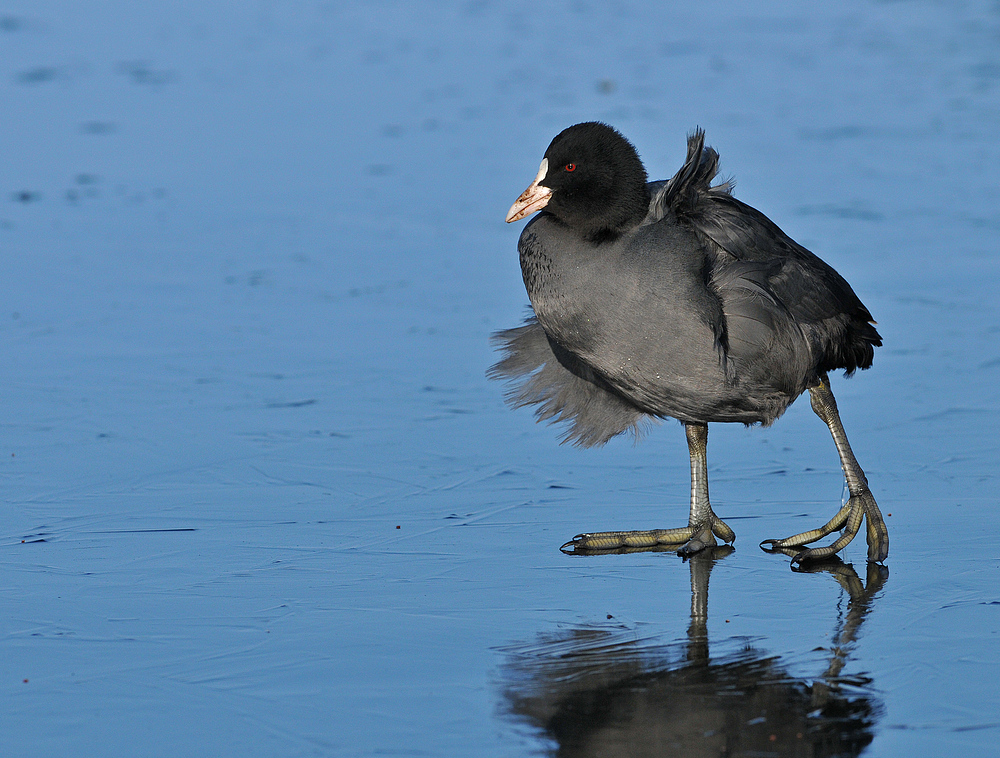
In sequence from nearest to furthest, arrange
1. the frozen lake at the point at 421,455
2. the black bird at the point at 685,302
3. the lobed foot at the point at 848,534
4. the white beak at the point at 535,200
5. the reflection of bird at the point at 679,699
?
the reflection of bird at the point at 679,699
the frozen lake at the point at 421,455
the black bird at the point at 685,302
the lobed foot at the point at 848,534
the white beak at the point at 535,200

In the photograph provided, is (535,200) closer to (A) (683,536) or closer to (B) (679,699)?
(A) (683,536)

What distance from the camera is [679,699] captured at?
3.65 m

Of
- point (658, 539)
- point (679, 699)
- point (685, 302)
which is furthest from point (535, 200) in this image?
point (679, 699)

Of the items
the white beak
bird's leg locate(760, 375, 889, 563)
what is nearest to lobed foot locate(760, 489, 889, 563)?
bird's leg locate(760, 375, 889, 563)

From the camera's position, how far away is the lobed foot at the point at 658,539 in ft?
15.9

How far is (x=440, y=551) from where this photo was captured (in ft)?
15.6

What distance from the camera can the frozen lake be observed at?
12.0 feet

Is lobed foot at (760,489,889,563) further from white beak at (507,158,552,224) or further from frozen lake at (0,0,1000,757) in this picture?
white beak at (507,158,552,224)

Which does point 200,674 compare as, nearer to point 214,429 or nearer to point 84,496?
point 84,496

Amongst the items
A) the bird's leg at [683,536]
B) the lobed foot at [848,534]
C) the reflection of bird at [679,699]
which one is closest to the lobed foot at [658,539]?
the bird's leg at [683,536]

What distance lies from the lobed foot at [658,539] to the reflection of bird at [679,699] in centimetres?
73

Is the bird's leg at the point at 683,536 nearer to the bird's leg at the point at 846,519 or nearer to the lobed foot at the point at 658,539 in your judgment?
the lobed foot at the point at 658,539

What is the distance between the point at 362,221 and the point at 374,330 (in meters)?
2.02

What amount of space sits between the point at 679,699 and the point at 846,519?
1.53 metres
